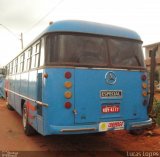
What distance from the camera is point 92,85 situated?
6.66m

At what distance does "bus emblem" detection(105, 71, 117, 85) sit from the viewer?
6856 mm

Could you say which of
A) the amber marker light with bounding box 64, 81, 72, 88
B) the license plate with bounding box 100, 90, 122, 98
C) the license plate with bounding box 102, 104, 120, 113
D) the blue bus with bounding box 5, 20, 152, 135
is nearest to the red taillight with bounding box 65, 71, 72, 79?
the blue bus with bounding box 5, 20, 152, 135

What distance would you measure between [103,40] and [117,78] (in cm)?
98

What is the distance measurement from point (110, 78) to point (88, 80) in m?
0.59

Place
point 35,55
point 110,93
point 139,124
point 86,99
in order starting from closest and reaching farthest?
1. point 86,99
2. point 110,93
3. point 139,124
4. point 35,55

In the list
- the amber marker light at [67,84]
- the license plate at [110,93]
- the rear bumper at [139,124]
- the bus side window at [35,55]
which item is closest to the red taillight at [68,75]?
the amber marker light at [67,84]

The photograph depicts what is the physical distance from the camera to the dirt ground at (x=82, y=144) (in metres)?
7.23

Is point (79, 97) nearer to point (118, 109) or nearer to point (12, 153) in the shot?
point (118, 109)

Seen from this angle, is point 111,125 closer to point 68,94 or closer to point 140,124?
point 140,124

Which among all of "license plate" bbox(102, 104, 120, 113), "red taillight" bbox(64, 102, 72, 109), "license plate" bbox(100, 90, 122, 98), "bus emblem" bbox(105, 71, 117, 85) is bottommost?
"license plate" bbox(102, 104, 120, 113)

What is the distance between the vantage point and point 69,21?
269 inches

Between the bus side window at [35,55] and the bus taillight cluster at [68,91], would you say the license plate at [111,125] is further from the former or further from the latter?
the bus side window at [35,55]
